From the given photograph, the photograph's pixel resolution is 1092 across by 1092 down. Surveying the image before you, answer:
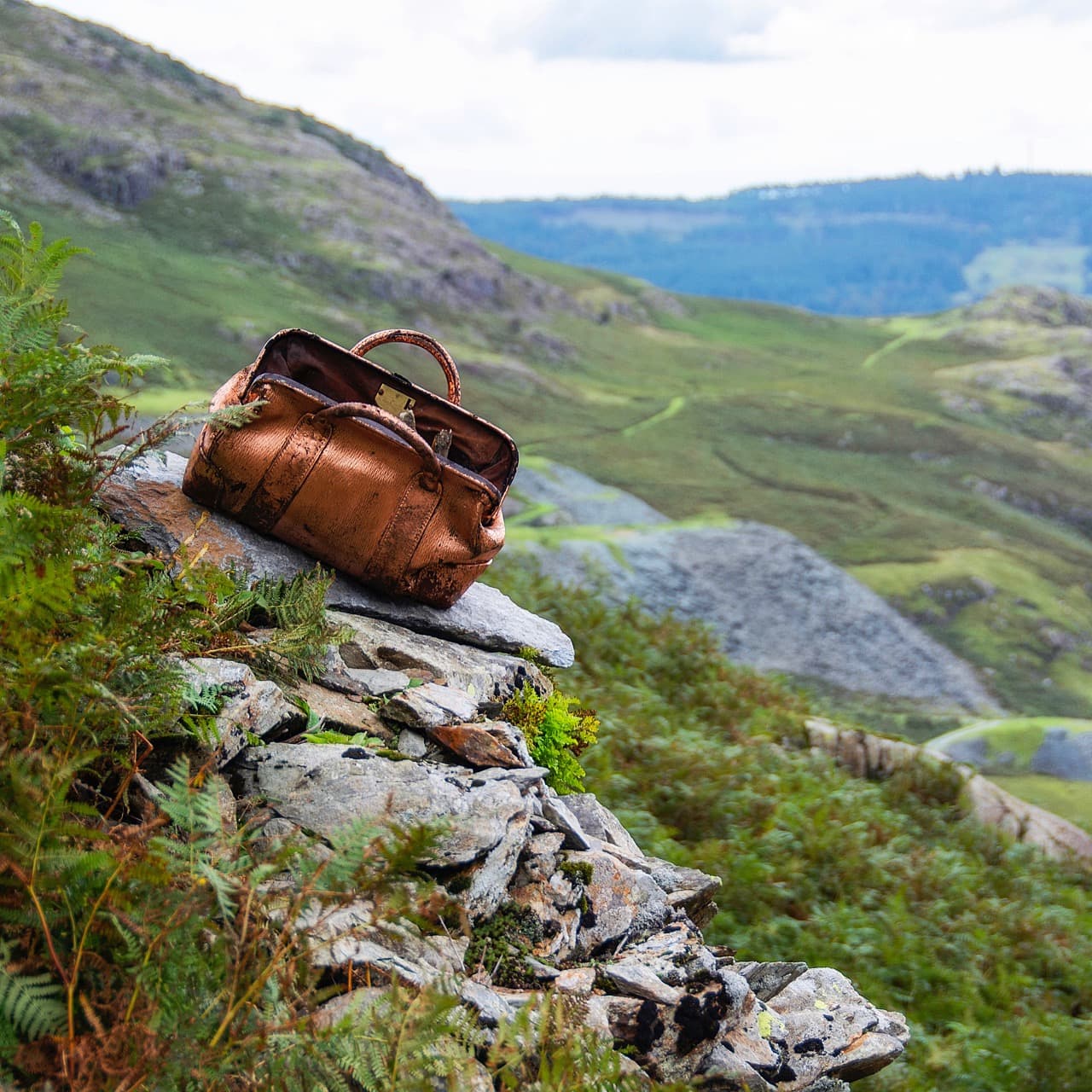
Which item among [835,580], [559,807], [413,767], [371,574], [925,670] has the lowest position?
[925,670]

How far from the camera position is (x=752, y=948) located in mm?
6988

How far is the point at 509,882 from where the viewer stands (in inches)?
157

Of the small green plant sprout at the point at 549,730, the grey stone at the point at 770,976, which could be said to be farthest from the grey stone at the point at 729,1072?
the small green plant sprout at the point at 549,730

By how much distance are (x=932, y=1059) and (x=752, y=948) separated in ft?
4.17

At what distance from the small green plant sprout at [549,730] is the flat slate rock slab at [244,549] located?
0.61 meters

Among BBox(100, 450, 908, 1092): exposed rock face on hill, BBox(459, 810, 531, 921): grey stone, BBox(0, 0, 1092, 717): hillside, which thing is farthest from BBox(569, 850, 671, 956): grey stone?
BBox(0, 0, 1092, 717): hillside

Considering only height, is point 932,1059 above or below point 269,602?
below

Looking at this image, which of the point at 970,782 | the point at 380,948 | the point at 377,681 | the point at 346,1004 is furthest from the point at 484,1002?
the point at 970,782

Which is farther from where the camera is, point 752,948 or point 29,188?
point 29,188

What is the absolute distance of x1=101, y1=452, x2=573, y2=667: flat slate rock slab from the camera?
17.2ft

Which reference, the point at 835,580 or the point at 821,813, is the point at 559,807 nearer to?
the point at 821,813

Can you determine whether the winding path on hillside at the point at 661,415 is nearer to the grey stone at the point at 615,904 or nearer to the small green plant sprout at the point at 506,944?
the grey stone at the point at 615,904

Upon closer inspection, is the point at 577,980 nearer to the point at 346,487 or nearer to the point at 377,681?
the point at 377,681

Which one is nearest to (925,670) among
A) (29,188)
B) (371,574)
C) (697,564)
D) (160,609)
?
(697,564)
